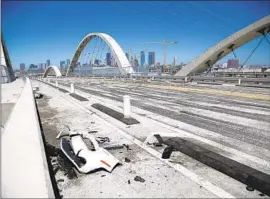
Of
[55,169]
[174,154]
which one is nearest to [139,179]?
[174,154]

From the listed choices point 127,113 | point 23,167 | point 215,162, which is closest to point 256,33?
point 127,113

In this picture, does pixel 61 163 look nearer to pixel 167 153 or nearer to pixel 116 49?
pixel 167 153

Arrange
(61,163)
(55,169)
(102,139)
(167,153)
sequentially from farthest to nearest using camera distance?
(102,139), (167,153), (61,163), (55,169)

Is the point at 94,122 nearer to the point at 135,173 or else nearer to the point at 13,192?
the point at 135,173

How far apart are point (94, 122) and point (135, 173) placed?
4147mm

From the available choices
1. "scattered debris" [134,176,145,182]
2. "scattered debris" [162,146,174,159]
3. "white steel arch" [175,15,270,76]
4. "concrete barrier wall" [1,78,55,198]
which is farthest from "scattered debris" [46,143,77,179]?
"white steel arch" [175,15,270,76]

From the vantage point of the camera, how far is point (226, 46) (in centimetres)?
3338

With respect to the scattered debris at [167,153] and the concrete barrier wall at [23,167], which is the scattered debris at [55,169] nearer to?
the concrete barrier wall at [23,167]

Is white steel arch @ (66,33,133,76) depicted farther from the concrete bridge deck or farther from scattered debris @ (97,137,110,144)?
scattered debris @ (97,137,110,144)

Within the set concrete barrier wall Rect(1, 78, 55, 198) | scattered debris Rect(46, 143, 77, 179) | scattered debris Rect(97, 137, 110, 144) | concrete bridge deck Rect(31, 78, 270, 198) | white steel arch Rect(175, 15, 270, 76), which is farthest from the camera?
white steel arch Rect(175, 15, 270, 76)

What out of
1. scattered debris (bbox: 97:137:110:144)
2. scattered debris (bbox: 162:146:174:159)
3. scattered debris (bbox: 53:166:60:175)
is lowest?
scattered debris (bbox: 97:137:110:144)

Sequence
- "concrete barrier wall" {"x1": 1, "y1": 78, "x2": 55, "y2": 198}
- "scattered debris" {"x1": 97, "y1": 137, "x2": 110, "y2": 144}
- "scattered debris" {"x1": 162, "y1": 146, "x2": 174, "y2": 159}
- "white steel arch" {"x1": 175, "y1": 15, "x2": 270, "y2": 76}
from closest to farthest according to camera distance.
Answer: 1. "concrete barrier wall" {"x1": 1, "y1": 78, "x2": 55, "y2": 198}
2. "scattered debris" {"x1": 162, "y1": 146, "x2": 174, "y2": 159}
3. "scattered debris" {"x1": 97, "y1": 137, "x2": 110, "y2": 144}
4. "white steel arch" {"x1": 175, "y1": 15, "x2": 270, "y2": 76}

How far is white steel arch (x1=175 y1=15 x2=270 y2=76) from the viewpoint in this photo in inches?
1153

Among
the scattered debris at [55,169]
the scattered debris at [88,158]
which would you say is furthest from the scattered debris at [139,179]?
the scattered debris at [55,169]
